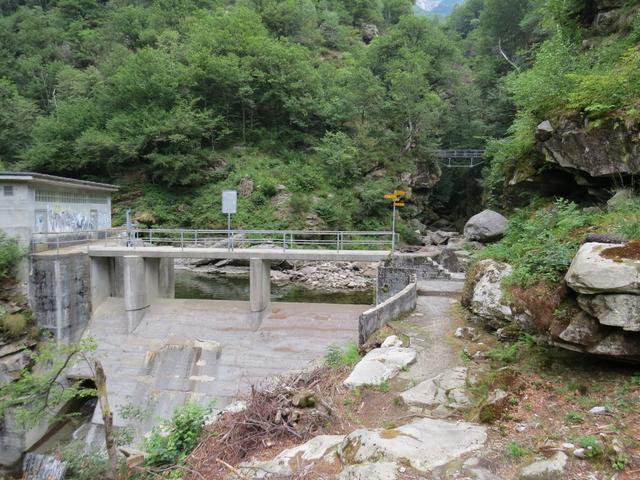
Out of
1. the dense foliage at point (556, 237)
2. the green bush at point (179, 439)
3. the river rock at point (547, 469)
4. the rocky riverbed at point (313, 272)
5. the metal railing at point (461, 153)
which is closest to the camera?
the river rock at point (547, 469)

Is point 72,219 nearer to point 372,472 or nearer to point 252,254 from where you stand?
point 252,254

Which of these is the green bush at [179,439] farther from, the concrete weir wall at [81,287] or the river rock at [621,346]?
the concrete weir wall at [81,287]

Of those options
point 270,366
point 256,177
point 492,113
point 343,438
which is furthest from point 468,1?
point 343,438

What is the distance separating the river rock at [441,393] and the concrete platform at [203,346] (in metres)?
7.54

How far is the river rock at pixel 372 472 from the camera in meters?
3.98

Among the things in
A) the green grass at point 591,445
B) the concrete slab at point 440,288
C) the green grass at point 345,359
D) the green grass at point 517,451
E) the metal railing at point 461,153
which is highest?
the metal railing at point 461,153

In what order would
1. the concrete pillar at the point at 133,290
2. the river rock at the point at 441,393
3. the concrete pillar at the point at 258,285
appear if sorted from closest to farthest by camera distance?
the river rock at the point at 441,393, the concrete pillar at the point at 258,285, the concrete pillar at the point at 133,290

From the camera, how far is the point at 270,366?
1351 cm

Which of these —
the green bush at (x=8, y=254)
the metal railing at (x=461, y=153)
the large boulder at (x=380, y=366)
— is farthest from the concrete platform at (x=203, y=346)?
the metal railing at (x=461, y=153)

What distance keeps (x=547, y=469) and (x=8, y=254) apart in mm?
16755

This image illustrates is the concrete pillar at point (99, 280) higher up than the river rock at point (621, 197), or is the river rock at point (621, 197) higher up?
the river rock at point (621, 197)

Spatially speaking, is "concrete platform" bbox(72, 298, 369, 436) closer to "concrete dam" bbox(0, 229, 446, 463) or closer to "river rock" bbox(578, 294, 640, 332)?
"concrete dam" bbox(0, 229, 446, 463)

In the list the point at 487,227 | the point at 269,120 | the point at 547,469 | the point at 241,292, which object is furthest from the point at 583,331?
the point at 269,120

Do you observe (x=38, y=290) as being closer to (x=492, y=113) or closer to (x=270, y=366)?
(x=270, y=366)
